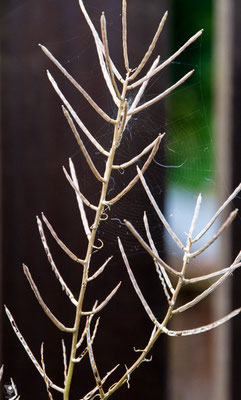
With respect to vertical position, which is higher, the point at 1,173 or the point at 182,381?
the point at 1,173

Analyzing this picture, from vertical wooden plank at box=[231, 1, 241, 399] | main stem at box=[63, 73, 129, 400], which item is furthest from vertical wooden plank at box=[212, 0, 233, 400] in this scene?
main stem at box=[63, 73, 129, 400]

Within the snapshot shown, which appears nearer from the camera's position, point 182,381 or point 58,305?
point 58,305

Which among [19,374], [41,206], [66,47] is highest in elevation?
[66,47]

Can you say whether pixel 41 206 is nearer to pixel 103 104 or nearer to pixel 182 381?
pixel 103 104

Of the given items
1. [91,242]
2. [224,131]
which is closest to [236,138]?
[224,131]

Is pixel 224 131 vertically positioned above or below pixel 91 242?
above

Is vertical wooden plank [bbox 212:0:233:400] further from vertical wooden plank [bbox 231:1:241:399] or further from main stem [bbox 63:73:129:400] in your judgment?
main stem [bbox 63:73:129:400]

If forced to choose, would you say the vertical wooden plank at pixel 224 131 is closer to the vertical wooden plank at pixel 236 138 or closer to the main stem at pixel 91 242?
the vertical wooden plank at pixel 236 138

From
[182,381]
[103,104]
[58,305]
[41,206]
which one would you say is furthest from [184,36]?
[182,381]

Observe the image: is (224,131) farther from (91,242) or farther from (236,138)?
(91,242)

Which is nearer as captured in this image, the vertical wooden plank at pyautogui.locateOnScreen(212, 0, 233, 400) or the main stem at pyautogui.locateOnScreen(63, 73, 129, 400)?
the main stem at pyautogui.locateOnScreen(63, 73, 129, 400)

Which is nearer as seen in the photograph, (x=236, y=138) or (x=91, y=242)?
(x=91, y=242)
